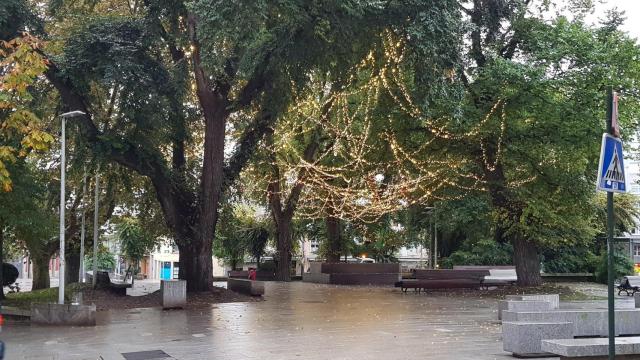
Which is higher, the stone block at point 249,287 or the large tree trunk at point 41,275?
the stone block at point 249,287

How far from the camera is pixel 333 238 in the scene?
40.3 meters

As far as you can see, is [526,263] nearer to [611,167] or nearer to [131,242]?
[611,167]

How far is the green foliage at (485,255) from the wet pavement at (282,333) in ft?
58.2

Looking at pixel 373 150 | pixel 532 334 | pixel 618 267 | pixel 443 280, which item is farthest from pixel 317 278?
pixel 532 334

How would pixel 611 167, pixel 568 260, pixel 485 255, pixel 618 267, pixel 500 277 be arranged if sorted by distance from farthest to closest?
pixel 568 260 → pixel 485 255 → pixel 618 267 → pixel 500 277 → pixel 611 167

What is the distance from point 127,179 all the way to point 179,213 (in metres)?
4.33

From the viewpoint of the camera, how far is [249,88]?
78.7 feet

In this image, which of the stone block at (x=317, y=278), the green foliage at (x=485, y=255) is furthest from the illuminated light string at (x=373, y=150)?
the green foliage at (x=485, y=255)

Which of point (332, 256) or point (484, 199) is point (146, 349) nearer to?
point (484, 199)

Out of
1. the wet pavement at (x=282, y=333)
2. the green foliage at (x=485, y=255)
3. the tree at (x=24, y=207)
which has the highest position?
the tree at (x=24, y=207)

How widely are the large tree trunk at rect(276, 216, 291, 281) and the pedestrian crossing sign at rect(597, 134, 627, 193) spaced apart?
31.4m

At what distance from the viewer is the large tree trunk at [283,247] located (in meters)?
38.3

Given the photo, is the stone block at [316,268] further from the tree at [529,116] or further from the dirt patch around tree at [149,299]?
the dirt patch around tree at [149,299]

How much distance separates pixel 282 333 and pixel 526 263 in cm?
1571
